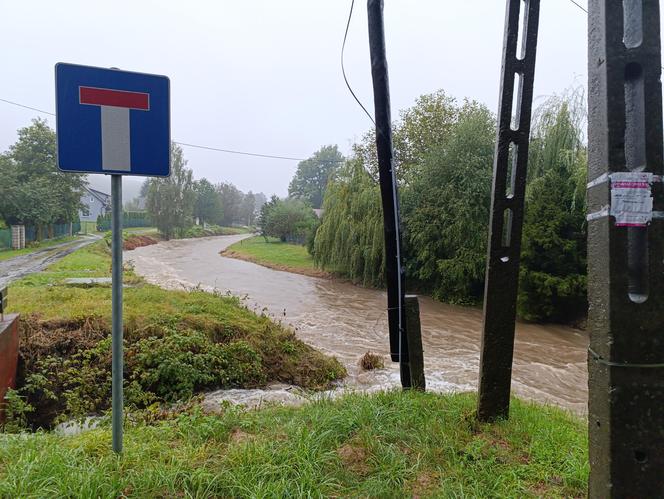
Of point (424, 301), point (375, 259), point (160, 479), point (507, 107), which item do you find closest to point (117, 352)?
point (160, 479)

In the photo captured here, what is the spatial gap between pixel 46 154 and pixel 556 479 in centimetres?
3449

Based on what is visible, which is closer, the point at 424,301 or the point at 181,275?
the point at 424,301

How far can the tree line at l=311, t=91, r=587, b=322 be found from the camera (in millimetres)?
11844

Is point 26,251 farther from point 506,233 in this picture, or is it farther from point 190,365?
point 506,233

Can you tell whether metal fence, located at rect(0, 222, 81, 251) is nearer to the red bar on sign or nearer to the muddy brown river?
the muddy brown river

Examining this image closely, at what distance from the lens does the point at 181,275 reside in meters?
20.1

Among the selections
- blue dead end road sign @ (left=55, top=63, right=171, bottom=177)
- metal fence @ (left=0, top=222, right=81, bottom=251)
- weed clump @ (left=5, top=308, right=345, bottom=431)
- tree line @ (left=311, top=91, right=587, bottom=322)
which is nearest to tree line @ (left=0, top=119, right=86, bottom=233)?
metal fence @ (left=0, top=222, right=81, bottom=251)

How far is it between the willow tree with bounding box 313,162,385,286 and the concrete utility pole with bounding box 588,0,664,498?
1548 cm

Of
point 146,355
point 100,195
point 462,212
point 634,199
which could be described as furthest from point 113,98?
point 100,195

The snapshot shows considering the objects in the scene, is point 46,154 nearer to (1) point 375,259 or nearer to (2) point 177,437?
(1) point 375,259

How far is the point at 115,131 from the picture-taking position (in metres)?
2.23

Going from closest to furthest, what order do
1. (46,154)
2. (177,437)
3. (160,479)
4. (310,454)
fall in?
(160,479) < (310,454) < (177,437) < (46,154)

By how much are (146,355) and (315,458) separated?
13.4 ft

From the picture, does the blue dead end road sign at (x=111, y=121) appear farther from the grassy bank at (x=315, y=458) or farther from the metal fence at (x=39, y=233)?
the metal fence at (x=39, y=233)
